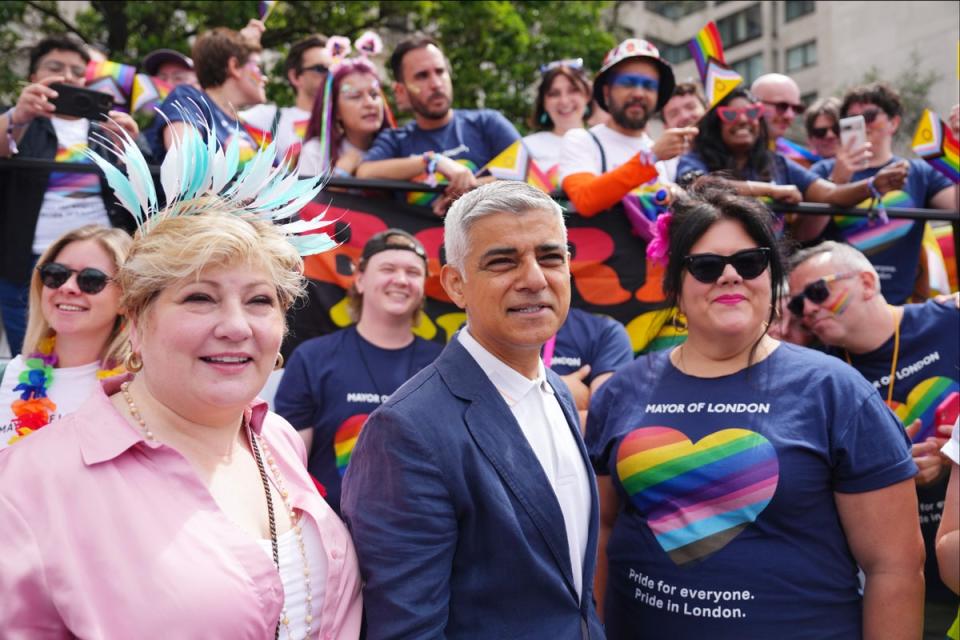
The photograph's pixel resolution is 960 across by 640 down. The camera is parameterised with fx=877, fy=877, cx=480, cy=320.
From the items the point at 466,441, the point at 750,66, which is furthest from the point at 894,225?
the point at 750,66

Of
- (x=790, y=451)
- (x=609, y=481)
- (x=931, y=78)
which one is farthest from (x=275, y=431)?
(x=931, y=78)

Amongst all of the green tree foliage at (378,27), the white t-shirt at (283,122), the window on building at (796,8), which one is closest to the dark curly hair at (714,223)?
the white t-shirt at (283,122)

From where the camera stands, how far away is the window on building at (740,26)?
4238 centimetres

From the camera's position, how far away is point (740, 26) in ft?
142

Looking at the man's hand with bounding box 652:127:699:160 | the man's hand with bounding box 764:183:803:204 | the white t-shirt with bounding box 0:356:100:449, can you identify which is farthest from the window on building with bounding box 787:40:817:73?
the white t-shirt with bounding box 0:356:100:449

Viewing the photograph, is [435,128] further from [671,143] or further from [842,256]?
[842,256]

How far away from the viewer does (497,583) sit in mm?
2039

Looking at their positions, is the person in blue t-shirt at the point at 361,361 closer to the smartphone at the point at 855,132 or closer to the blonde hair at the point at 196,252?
the blonde hair at the point at 196,252

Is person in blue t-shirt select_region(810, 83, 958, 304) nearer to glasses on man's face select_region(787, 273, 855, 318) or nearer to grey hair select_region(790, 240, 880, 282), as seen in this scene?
grey hair select_region(790, 240, 880, 282)

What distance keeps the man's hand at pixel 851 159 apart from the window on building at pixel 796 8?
127 ft

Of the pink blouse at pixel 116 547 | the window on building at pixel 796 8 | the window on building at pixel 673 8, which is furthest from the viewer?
the window on building at pixel 673 8

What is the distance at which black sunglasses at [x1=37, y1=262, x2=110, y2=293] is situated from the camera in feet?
10.6

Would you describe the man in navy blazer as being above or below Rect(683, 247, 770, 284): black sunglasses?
below

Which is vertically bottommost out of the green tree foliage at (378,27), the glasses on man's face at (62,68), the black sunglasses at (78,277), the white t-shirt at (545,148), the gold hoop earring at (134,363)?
the gold hoop earring at (134,363)
